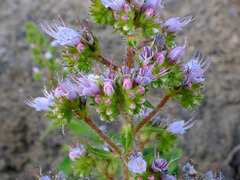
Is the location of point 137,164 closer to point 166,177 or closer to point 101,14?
point 166,177

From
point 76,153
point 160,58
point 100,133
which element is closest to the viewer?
point 160,58

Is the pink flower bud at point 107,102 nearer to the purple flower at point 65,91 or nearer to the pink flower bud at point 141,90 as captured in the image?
the pink flower bud at point 141,90

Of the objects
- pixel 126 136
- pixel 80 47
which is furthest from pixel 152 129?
pixel 80 47

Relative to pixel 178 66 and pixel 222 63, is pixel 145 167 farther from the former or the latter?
pixel 222 63

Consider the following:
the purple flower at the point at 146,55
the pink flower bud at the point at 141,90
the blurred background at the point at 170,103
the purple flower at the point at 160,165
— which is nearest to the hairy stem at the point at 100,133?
the purple flower at the point at 160,165

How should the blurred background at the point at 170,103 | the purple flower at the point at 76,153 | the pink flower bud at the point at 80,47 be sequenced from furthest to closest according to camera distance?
the blurred background at the point at 170,103
the purple flower at the point at 76,153
the pink flower bud at the point at 80,47

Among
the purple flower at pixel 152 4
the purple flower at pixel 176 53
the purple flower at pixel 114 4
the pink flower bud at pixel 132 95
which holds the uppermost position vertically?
the purple flower at pixel 114 4

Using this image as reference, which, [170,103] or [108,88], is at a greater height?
[108,88]
